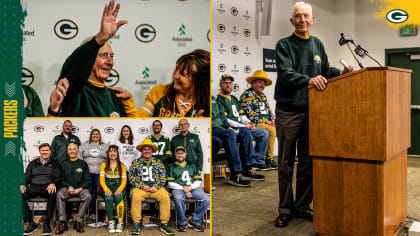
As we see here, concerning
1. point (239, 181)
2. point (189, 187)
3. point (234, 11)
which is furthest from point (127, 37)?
point (234, 11)

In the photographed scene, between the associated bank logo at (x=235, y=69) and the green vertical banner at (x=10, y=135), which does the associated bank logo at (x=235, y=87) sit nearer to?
the associated bank logo at (x=235, y=69)

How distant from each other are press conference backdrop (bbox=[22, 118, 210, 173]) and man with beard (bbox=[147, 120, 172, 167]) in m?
0.02

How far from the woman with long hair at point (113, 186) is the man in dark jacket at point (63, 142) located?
24.2 inches

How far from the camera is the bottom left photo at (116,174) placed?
48.8 inches

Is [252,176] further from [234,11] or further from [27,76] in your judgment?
[27,76]

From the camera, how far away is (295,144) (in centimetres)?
253

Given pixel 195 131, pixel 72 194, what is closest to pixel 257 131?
pixel 72 194

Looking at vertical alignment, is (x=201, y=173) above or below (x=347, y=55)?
below

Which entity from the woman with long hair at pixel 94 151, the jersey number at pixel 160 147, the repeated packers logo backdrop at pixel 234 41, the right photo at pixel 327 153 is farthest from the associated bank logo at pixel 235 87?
the jersey number at pixel 160 147

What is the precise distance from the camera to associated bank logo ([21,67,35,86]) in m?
1.11

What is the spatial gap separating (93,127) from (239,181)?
2962 mm

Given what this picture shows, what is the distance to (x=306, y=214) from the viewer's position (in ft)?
8.78

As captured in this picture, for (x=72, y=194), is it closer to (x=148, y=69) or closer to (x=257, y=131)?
(x=148, y=69)

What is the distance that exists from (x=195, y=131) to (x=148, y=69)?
31 centimetres
